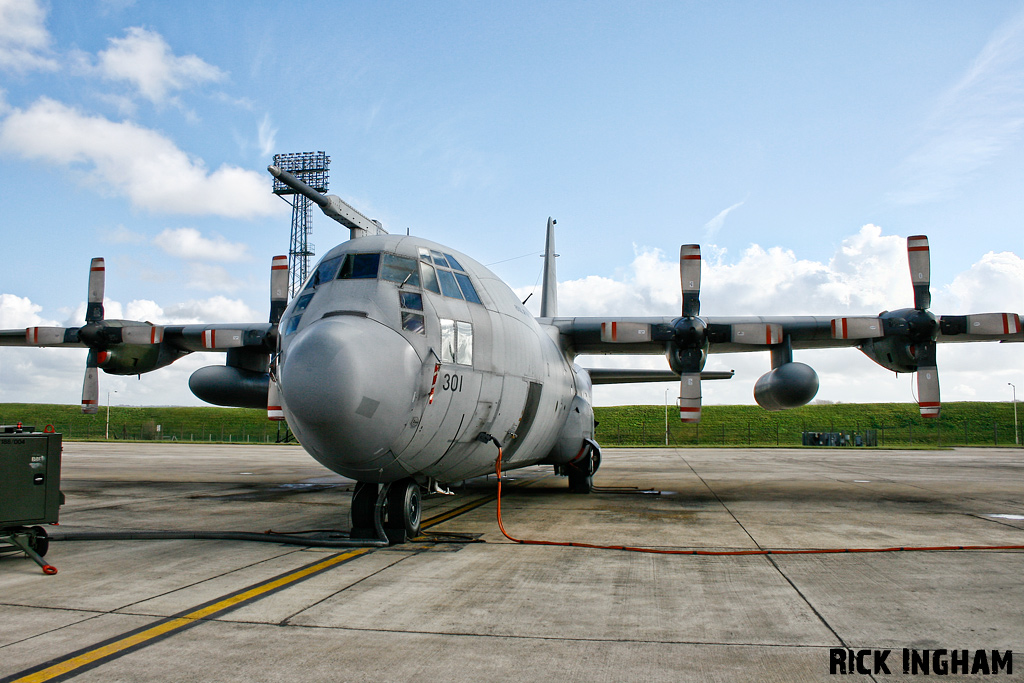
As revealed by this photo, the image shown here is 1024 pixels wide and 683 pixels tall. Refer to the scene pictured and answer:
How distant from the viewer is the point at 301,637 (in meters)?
4.39

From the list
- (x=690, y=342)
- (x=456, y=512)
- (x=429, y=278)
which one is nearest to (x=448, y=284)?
(x=429, y=278)

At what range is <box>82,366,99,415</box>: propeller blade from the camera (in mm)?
16344

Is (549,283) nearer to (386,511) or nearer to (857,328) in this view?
(857,328)

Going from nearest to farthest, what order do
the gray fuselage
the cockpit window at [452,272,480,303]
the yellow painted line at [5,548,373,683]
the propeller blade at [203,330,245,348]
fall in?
the yellow painted line at [5,548,373,683], the gray fuselage, the cockpit window at [452,272,480,303], the propeller blade at [203,330,245,348]

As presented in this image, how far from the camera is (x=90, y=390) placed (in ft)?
53.9

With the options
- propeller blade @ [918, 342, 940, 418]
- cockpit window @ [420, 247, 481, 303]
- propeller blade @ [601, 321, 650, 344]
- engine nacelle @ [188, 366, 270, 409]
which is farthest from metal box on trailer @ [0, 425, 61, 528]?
propeller blade @ [918, 342, 940, 418]

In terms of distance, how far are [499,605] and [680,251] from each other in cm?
1185

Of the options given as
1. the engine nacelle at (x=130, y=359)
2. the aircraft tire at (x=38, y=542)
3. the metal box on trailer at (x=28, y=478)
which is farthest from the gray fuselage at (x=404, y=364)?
the engine nacelle at (x=130, y=359)

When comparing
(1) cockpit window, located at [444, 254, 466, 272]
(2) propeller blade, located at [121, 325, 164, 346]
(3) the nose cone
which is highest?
(1) cockpit window, located at [444, 254, 466, 272]

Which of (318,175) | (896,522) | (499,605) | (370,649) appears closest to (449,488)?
(896,522)

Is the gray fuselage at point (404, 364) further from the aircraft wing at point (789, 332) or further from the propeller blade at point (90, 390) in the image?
the propeller blade at point (90, 390)

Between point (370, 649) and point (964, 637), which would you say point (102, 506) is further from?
point (964, 637)

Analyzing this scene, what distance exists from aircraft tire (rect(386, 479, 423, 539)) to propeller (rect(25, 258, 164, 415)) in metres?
11.2

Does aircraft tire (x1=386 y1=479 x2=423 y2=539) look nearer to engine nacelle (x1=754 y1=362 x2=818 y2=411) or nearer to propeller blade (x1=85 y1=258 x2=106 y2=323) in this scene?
engine nacelle (x1=754 y1=362 x2=818 y2=411)
